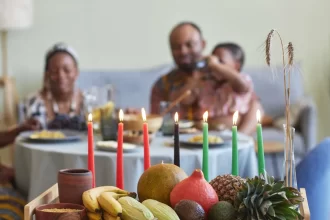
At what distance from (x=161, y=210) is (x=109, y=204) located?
0.37 feet

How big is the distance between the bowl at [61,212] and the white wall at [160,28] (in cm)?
427

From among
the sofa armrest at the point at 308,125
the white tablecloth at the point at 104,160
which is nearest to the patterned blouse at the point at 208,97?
the white tablecloth at the point at 104,160

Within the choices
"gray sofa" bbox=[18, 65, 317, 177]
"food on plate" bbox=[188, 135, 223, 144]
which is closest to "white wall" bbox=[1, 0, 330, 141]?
"gray sofa" bbox=[18, 65, 317, 177]

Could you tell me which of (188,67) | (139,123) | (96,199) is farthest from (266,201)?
(188,67)

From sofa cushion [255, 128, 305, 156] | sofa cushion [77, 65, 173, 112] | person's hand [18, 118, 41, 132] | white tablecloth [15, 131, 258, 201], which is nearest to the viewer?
white tablecloth [15, 131, 258, 201]

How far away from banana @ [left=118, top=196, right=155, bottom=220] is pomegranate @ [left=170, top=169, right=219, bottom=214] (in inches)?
4.2

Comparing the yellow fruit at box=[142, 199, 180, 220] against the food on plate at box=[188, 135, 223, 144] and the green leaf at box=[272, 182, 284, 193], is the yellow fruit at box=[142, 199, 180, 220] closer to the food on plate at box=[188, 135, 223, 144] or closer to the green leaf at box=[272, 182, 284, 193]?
the green leaf at box=[272, 182, 284, 193]

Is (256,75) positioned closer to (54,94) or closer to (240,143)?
(54,94)

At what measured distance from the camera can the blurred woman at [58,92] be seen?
381 cm

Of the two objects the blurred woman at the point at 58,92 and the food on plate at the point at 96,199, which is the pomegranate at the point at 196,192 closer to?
the food on plate at the point at 96,199

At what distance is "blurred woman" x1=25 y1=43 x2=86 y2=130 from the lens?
3807mm

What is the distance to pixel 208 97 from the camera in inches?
137

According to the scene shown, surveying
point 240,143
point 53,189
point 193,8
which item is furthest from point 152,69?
point 53,189

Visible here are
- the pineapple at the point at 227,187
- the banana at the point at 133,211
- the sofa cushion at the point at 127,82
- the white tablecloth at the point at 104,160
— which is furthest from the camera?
the sofa cushion at the point at 127,82
